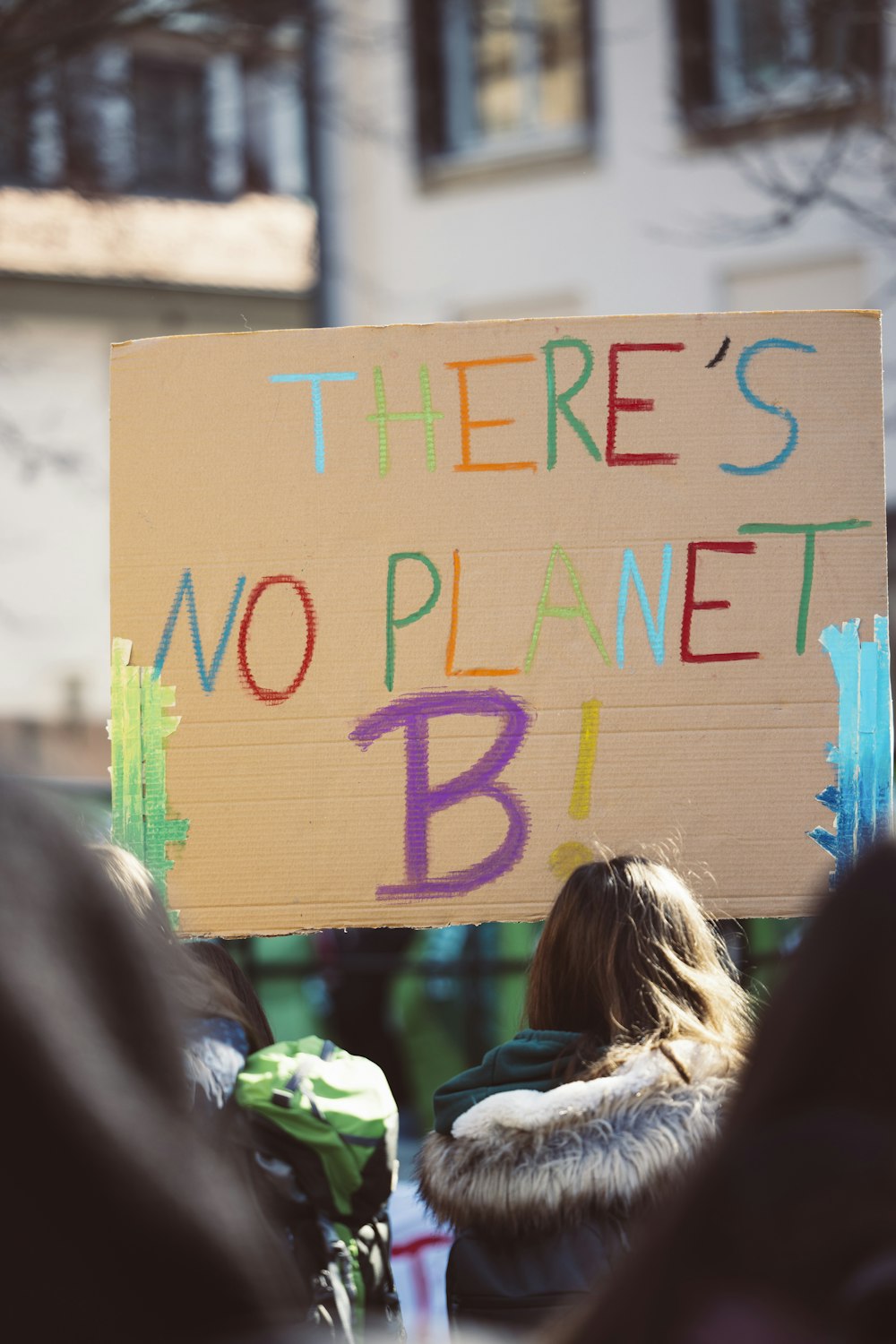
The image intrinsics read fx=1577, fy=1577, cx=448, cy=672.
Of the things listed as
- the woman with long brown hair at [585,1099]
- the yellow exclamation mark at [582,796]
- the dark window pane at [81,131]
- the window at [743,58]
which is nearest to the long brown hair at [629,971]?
the woman with long brown hair at [585,1099]

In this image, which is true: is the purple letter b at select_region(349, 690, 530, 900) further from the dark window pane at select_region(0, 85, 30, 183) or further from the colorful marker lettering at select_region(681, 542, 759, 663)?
the dark window pane at select_region(0, 85, 30, 183)

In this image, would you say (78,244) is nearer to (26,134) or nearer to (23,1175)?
(26,134)

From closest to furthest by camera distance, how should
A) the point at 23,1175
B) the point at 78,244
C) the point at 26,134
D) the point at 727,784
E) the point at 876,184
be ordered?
the point at 23,1175
the point at 727,784
the point at 26,134
the point at 876,184
the point at 78,244

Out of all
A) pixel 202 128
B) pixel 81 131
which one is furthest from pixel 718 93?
pixel 81 131

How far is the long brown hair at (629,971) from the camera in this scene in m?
2.00

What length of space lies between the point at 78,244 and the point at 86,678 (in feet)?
9.62

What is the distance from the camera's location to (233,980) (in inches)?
82.7

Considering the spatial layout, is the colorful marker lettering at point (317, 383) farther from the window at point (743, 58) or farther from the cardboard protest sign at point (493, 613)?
the window at point (743, 58)

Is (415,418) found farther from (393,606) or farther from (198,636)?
(198,636)

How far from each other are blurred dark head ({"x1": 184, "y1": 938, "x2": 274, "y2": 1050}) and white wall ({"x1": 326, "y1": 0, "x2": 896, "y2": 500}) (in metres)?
7.02

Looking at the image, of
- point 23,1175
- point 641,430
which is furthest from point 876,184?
point 23,1175

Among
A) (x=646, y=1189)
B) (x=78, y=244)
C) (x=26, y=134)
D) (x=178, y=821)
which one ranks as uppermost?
(x=78, y=244)

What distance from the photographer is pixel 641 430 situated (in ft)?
8.07

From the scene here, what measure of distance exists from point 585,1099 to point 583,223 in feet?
26.8
